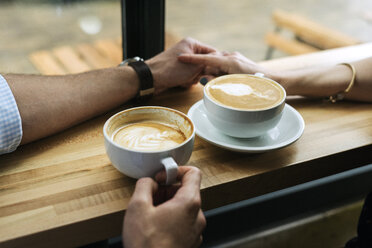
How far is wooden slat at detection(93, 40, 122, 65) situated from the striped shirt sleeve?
1.07m

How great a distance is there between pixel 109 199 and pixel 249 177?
0.29m

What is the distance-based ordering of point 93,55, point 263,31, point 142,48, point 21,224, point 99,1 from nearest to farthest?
point 21,224 → point 142,48 → point 93,55 → point 99,1 → point 263,31

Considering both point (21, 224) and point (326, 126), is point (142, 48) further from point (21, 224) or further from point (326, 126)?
point (21, 224)

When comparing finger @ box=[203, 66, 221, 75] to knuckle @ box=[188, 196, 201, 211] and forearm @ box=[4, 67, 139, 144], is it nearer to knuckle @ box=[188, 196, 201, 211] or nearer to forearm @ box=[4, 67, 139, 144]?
forearm @ box=[4, 67, 139, 144]

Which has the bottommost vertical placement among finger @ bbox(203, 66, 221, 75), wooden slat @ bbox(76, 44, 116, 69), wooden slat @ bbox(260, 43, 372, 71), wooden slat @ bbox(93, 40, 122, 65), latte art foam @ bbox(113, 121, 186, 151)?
wooden slat @ bbox(76, 44, 116, 69)

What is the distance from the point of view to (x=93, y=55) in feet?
6.84

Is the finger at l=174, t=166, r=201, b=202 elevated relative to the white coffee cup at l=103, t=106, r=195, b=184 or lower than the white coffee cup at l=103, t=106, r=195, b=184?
lower

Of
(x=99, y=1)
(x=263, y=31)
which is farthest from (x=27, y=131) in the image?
(x=263, y=31)

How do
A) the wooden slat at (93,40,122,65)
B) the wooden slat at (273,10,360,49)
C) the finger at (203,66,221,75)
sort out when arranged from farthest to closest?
the wooden slat at (273,10,360,49), the wooden slat at (93,40,122,65), the finger at (203,66,221,75)

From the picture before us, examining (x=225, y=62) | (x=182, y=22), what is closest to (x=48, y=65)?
(x=225, y=62)

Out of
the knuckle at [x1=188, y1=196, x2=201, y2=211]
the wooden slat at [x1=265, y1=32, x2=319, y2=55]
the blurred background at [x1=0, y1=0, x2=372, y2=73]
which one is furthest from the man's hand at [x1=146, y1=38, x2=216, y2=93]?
the wooden slat at [x1=265, y1=32, x2=319, y2=55]

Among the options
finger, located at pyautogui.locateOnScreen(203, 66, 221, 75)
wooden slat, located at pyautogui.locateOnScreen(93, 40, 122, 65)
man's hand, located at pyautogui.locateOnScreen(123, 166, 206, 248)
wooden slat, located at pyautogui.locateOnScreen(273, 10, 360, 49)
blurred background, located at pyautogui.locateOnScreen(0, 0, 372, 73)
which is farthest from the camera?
blurred background, located at pyautogui.locateOnScreen(0, 0, 372, 73)

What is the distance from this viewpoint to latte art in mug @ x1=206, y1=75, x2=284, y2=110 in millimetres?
833

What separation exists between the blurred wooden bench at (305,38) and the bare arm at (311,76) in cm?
149
